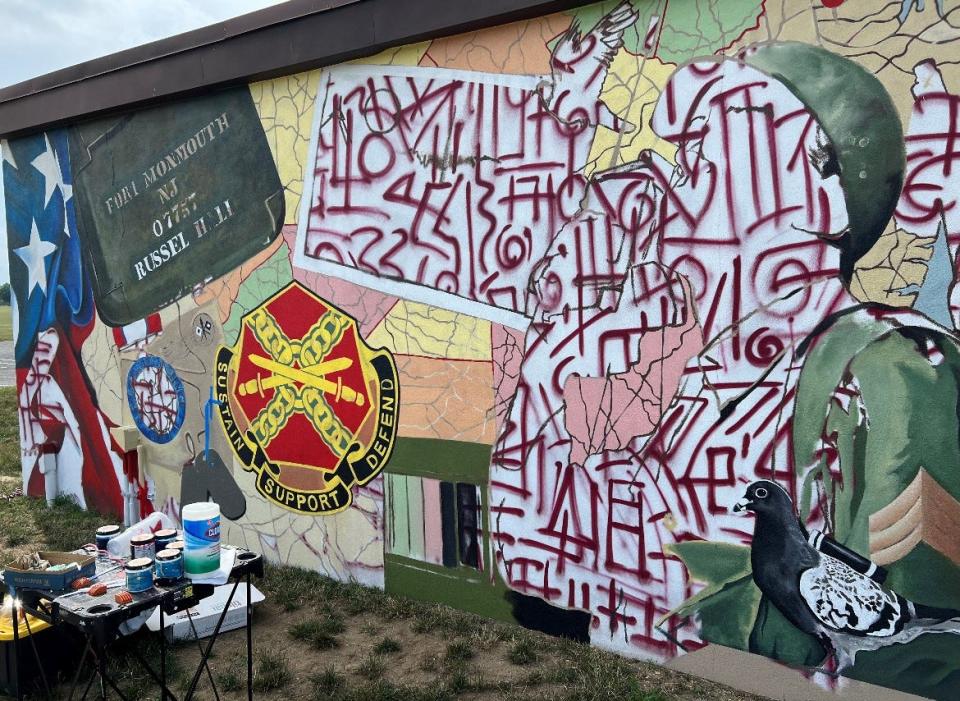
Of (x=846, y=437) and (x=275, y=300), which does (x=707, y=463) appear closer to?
(x=846, y=437)

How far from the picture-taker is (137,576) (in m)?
3.37

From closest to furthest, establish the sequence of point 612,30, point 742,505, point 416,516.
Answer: point 742,505 → point 612,30 → point 416,516

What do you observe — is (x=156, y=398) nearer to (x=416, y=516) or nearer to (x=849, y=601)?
(x=416, y=516)

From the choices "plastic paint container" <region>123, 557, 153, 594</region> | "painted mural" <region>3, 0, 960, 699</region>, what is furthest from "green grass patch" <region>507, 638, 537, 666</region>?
"plastic paint container" <region>123, 557, 153, 594</region>

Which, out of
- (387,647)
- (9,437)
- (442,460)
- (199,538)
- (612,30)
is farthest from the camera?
(9,437)

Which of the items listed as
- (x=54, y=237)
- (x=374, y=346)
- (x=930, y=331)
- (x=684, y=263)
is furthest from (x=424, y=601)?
(x=54, y=237)

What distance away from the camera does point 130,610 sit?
3277mm

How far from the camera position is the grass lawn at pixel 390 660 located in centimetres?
411

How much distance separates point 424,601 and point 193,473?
2.51 meters

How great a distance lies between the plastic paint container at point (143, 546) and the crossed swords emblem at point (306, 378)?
1978 millimetres

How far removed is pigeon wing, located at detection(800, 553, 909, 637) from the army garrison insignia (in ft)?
8.89

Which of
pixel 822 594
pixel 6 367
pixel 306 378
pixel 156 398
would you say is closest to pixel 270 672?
pixel 306 378

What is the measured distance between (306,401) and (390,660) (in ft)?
6.54

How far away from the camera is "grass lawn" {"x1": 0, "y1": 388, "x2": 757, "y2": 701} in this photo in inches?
162
